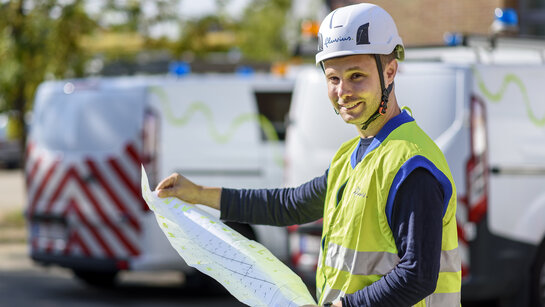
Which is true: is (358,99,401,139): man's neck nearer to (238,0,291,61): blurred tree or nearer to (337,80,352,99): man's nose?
(337,80,352,99): man's nose

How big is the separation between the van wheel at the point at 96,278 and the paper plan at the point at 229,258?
613 centimetres

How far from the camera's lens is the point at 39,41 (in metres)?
13.5

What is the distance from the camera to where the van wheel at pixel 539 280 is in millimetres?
6230

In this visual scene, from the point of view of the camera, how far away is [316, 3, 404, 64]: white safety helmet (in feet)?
8.02

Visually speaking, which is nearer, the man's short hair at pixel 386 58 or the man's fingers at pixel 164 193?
the man's short hair at pixel 386 58

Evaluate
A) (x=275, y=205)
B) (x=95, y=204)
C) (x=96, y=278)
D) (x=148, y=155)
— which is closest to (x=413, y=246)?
(x=275, y=205)

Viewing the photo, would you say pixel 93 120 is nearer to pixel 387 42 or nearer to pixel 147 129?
pixel 147 129

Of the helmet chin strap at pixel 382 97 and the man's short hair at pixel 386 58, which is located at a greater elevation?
the man's short hair at pixel 386 58

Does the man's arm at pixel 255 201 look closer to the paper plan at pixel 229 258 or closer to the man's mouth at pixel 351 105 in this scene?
the paper plan at pixel 229 258

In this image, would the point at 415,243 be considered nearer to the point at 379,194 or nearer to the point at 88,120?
the point at 379,194

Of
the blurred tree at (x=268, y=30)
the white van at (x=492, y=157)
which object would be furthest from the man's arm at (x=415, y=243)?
the blurred tree at (x=268, y=30)

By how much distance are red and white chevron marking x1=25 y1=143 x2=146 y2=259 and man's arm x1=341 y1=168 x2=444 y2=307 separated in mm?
5736

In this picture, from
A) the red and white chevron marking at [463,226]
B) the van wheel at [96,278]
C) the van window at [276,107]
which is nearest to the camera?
the red and white chevron marking at [463,226]

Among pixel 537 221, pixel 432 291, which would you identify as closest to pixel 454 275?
pixel 432 291
